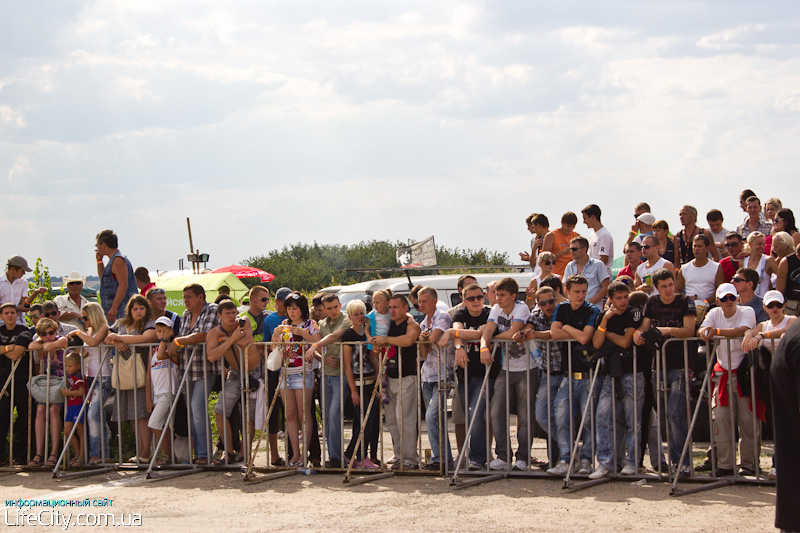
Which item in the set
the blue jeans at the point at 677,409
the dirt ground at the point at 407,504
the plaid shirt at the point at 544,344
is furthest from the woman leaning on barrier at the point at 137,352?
the blue jeans at the point at 677,409

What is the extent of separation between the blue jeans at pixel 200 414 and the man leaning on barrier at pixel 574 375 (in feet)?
11.8

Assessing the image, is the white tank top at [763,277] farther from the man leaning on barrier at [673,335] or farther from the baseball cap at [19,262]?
the baseball cap at [19,262]

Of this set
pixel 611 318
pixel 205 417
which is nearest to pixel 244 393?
pixel 205 417

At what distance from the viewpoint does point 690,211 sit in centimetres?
1087

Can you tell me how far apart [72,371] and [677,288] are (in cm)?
677

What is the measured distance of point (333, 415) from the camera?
892cm

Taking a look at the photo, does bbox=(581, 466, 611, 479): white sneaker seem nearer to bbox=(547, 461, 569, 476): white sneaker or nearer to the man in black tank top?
bbox=(547, 461, 569, 476): white sneaker

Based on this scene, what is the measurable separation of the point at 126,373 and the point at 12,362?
1.49m

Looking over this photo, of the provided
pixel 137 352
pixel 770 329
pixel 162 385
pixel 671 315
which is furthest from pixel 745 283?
pixel 137 352

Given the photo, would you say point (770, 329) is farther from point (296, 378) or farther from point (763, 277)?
point (296, 378)

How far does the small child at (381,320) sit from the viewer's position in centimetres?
889

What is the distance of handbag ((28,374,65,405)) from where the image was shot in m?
9.65

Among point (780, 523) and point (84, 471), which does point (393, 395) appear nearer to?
point (84, 471)

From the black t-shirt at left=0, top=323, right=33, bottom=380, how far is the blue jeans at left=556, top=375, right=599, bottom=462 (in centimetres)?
598
